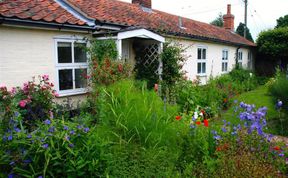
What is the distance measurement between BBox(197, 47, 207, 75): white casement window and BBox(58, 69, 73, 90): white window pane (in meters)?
8.44

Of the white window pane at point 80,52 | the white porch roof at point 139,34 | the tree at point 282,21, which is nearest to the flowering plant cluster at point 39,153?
the white window pane at point 80,52

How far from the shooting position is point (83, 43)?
7.67 metres

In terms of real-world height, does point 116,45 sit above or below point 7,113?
above

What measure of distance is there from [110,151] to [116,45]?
4.72m

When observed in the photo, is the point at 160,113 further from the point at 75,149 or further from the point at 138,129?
the point at 75,149

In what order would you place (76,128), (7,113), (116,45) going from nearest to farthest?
(76,128) → (7,113) → (116,45)

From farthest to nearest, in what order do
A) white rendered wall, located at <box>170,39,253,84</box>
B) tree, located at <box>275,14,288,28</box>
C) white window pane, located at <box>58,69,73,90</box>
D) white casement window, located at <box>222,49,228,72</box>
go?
tree, located at <box>275,14,288,28</box> < white casement window, located at <box>222,49,228,72</box> < white rendered wall, located at <box>170,39,253,84</box> < white window pane, located at <box>58,69,73,90</box>

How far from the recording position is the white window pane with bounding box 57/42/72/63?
7154mm

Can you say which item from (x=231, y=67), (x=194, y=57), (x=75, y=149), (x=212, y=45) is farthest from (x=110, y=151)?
(x=231, y=67)

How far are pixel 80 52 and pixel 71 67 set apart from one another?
0.65 metres

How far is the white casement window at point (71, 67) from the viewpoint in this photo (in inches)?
281

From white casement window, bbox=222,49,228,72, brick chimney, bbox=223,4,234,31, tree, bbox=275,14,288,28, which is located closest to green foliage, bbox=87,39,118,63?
white casement window, bbox=222,49,228,72

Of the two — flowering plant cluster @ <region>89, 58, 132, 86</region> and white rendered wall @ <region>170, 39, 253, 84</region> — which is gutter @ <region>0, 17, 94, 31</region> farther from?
white rendered wall @ <region>170, 39, 253, 84</region>

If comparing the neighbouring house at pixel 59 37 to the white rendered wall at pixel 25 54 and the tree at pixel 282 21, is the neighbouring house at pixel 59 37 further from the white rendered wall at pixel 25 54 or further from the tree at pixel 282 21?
the tree at pixel 282 21
